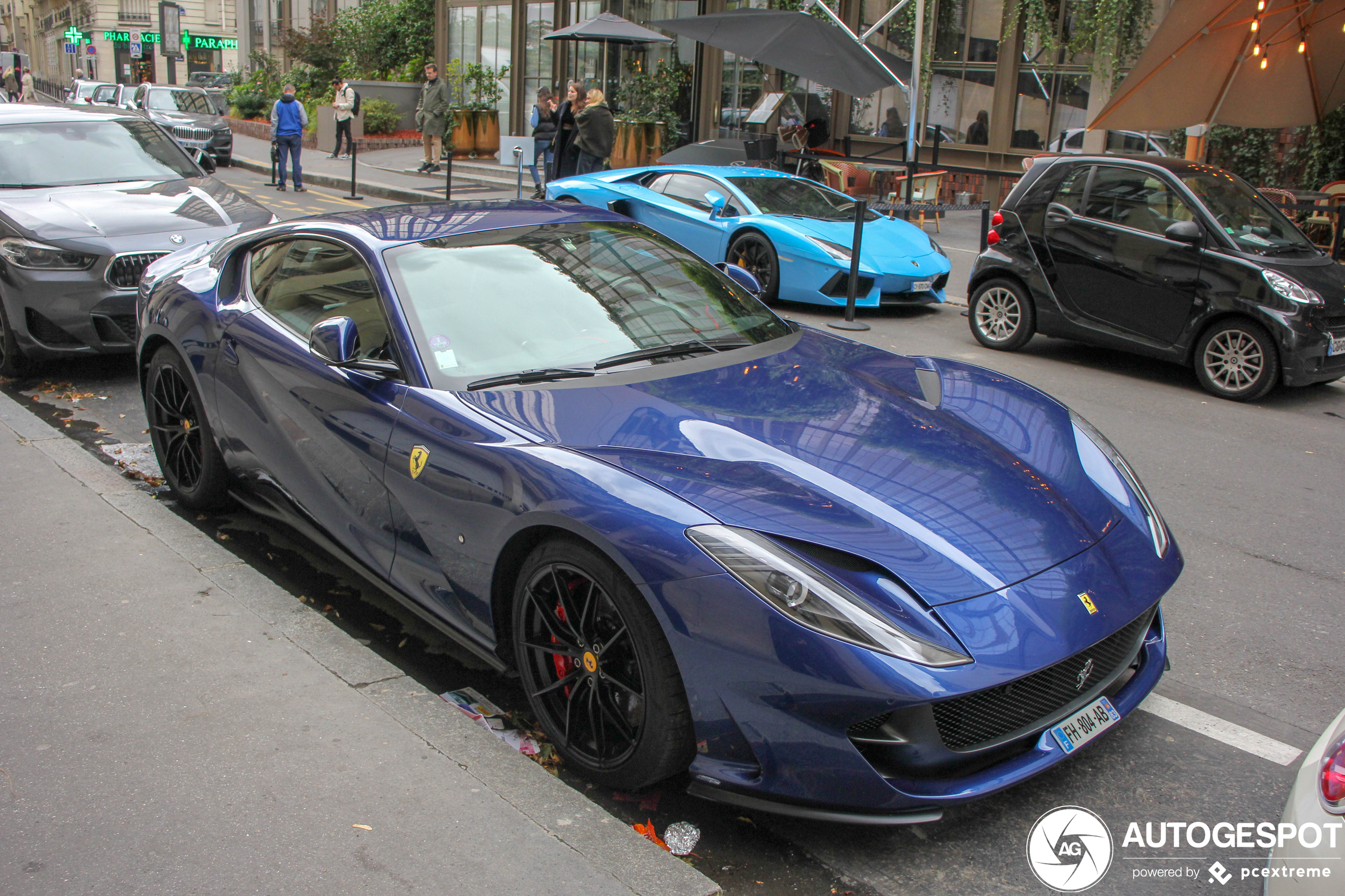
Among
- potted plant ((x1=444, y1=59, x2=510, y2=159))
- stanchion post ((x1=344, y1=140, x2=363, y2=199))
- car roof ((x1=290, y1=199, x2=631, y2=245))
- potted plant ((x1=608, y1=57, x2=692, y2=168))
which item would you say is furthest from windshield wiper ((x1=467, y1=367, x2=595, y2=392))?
potted plant ((x1=444, y1=59, x2=510, y2=159))

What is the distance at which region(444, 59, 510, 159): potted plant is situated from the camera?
25766 mm

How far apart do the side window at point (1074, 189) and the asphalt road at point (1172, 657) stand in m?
1.66

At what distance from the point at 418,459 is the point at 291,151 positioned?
19693 millimetres

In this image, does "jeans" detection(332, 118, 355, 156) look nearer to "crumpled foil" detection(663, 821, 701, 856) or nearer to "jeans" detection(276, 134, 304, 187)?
"jeans" detection(276, 134, 304, 187)

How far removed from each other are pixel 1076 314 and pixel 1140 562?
6.13m

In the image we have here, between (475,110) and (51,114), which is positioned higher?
(475,110)

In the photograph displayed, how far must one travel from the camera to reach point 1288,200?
12.9 metres

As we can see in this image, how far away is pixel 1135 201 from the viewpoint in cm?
836

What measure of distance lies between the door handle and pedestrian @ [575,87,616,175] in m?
8.46

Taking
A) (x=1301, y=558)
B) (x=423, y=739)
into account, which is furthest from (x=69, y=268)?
(x=1301, y=558)

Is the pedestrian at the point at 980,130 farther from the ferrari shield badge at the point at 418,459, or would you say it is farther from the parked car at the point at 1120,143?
the ferrari shield badge at the point at 418,459

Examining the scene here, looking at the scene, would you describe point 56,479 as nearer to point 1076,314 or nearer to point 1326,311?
point 1076,314

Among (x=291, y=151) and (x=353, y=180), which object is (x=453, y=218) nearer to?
(x=353, y=180)

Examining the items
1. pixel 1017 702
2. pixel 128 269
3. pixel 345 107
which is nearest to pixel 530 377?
pixel 1017 702
